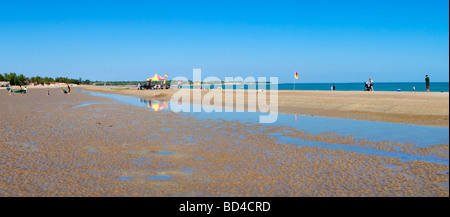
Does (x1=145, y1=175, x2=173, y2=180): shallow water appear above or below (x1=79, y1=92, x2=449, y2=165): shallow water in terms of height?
below

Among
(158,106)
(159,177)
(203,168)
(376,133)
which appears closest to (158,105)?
(158,106)

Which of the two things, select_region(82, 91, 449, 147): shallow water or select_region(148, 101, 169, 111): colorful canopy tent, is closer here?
select_region(82, 91, 449, 147): shallow water

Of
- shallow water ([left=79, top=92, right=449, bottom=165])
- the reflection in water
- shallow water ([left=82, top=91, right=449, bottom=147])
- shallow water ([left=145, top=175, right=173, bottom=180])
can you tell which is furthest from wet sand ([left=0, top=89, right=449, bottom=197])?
the reflection in water

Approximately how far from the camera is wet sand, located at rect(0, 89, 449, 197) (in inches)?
273

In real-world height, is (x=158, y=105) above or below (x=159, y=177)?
above

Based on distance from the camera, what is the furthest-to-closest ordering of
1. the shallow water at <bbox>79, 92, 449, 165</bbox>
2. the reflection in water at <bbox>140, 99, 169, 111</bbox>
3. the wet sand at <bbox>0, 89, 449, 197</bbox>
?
the reflection in water at <bbox>140, 99, 169, 111</bbox> → the shallow water at <bbox>79, 92, 449, 165</bbox> → the wet sand at <bbox>0, 89, 449, 197</bbox>

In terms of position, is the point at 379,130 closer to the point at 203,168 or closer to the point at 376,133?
the point at 376,133

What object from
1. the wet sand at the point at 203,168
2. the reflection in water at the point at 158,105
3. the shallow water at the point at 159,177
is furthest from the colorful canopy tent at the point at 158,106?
the shallow water at the point at 159,177

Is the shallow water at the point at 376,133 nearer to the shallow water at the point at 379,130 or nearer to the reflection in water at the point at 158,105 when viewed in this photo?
the shallow water at the point at 379,130

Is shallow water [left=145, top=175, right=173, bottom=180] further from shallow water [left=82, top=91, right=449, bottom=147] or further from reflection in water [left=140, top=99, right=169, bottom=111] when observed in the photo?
reflection in water [left=140, top=99, right=169, bottom=111]

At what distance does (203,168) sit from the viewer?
28.8ft
